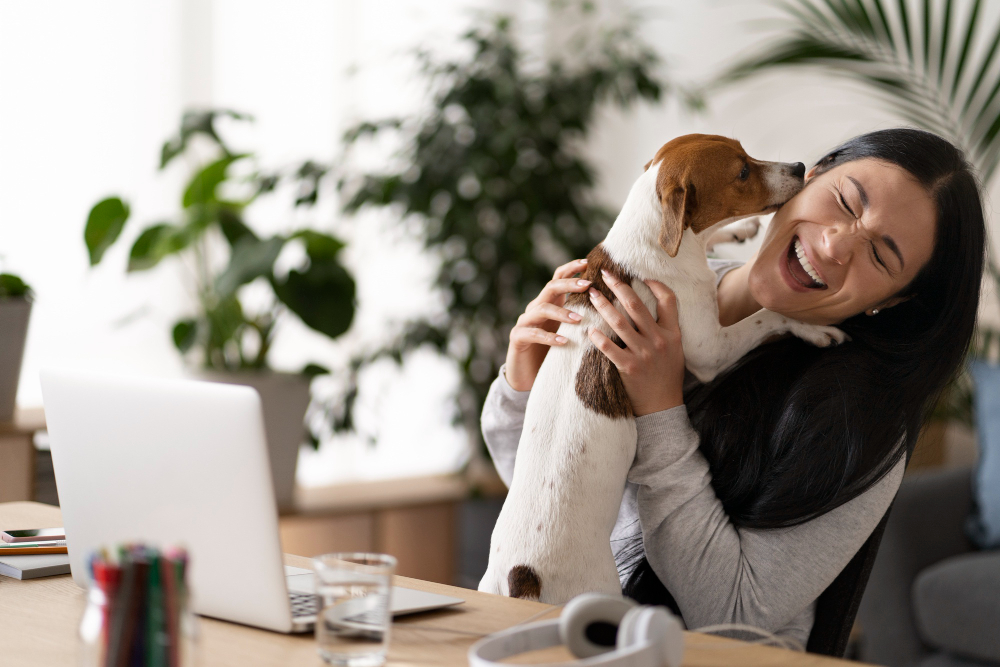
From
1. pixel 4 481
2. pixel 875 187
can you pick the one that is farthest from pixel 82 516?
pixel 4 481

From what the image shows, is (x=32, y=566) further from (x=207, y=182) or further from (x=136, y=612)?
(x=207, y=182)

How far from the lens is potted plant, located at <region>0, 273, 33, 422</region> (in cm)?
233

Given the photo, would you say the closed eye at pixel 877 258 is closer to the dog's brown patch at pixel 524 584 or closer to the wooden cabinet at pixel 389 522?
the dog's brown patch at pixel 524 584

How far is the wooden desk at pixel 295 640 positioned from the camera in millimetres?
898

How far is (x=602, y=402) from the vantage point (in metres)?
1.38

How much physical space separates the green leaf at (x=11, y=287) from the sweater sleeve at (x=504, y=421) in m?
1.34

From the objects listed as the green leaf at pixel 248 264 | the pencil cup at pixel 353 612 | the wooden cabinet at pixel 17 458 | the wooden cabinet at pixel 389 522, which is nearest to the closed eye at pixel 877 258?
the pencil cup at pixel 353 612

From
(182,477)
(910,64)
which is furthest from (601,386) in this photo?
(910,64)

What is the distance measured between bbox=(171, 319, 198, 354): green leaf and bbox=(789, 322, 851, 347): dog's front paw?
2020 millimetres

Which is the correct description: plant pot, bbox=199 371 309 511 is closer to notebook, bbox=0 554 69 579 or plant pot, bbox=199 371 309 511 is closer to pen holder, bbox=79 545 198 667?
notebook, bbox=0 554 69 579

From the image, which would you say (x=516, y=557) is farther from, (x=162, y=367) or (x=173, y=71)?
(x=173, y=71)

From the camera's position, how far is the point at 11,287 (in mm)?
2355

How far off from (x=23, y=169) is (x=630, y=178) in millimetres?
2672

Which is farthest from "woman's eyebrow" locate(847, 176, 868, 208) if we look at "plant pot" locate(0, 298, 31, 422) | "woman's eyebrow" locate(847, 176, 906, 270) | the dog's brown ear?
"plant pot" locate(0, 298, 31, 422)
